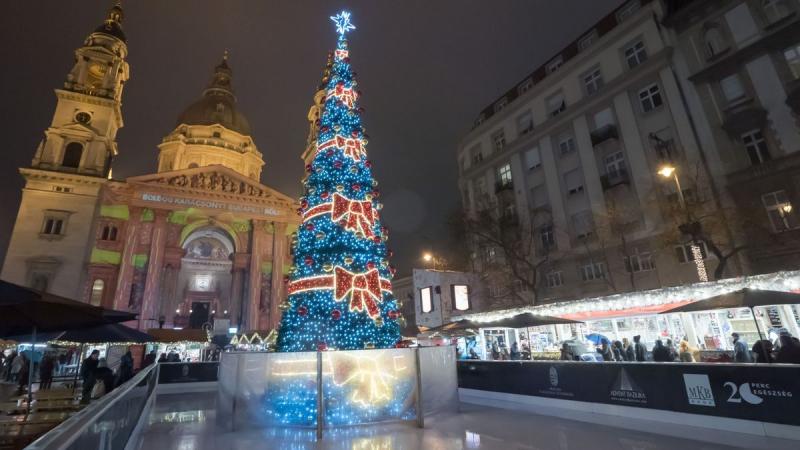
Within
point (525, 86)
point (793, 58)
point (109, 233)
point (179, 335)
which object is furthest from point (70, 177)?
point (793, 58)

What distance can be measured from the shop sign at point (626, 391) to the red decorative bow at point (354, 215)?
23.5 ft

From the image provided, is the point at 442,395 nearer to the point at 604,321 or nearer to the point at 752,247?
the point at 604,321

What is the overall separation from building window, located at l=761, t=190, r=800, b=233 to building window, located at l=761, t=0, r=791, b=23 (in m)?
8.86

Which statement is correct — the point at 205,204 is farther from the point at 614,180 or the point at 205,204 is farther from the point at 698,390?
the point at 698,390

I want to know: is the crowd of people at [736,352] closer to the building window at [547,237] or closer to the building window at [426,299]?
the building window at [547,237]

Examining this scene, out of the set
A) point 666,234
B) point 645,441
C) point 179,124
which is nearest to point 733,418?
point 645,441

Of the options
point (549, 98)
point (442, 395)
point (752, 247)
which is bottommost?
point (442, 395)

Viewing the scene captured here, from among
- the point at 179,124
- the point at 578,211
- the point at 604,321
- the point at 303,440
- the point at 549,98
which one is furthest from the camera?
the point at 179,124

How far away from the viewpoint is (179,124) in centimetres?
5600

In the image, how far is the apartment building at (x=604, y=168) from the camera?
19781mm

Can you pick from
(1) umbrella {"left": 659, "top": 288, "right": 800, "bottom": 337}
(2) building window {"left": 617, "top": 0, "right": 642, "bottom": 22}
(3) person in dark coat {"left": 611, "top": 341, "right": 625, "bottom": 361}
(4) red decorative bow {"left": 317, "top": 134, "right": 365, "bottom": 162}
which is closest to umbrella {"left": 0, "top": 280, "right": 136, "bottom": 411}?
(4) red decorative bow {"left": 317, "top": 134, "right": 365, "bottom": 162}

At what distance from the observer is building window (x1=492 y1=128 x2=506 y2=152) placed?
31750 millimetres

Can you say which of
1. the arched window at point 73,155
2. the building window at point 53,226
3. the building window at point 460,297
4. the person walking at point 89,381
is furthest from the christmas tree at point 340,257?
the arched window at point 73,155

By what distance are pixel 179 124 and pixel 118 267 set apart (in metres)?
28.3
